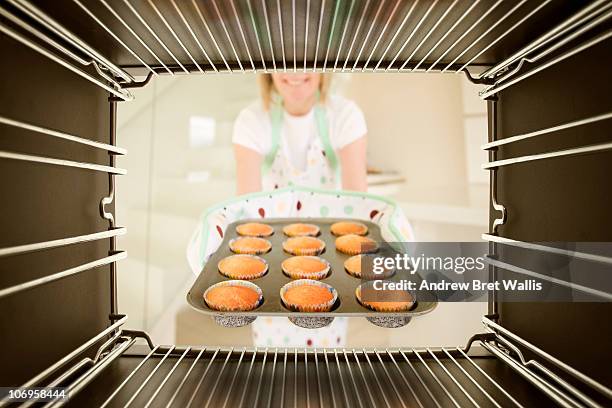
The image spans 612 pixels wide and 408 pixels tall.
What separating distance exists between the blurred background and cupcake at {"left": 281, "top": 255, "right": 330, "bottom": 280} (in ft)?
2.00

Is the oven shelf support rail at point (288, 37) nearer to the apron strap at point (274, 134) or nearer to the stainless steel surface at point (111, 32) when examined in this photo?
the stainless steel surface at point (111, 32)

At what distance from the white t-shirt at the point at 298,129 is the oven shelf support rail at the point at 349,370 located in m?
1.14

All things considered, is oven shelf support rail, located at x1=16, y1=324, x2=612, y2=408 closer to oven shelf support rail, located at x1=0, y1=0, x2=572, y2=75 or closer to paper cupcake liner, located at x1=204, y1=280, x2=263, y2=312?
paper cupcake liner, located at x1=204, y1=280, x2=263, y2=312

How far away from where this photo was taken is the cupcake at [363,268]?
78 cm

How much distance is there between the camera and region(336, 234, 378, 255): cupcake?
0.90 meters

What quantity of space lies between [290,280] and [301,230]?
0.26 m

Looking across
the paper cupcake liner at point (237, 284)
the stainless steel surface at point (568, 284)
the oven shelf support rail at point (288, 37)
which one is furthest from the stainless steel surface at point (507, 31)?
the paper cupcake liner at point (237, 284)

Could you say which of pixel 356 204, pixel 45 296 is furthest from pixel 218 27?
pixel 356 204

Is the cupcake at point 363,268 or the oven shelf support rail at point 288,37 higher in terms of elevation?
the oven shelf support rail at point 288,37

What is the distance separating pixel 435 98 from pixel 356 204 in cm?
172

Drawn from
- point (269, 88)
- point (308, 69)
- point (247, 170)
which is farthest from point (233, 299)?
point (269, 88)

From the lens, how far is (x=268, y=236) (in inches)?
42.0

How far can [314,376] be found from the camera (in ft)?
1.70

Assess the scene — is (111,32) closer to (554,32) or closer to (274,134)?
(554,32)
